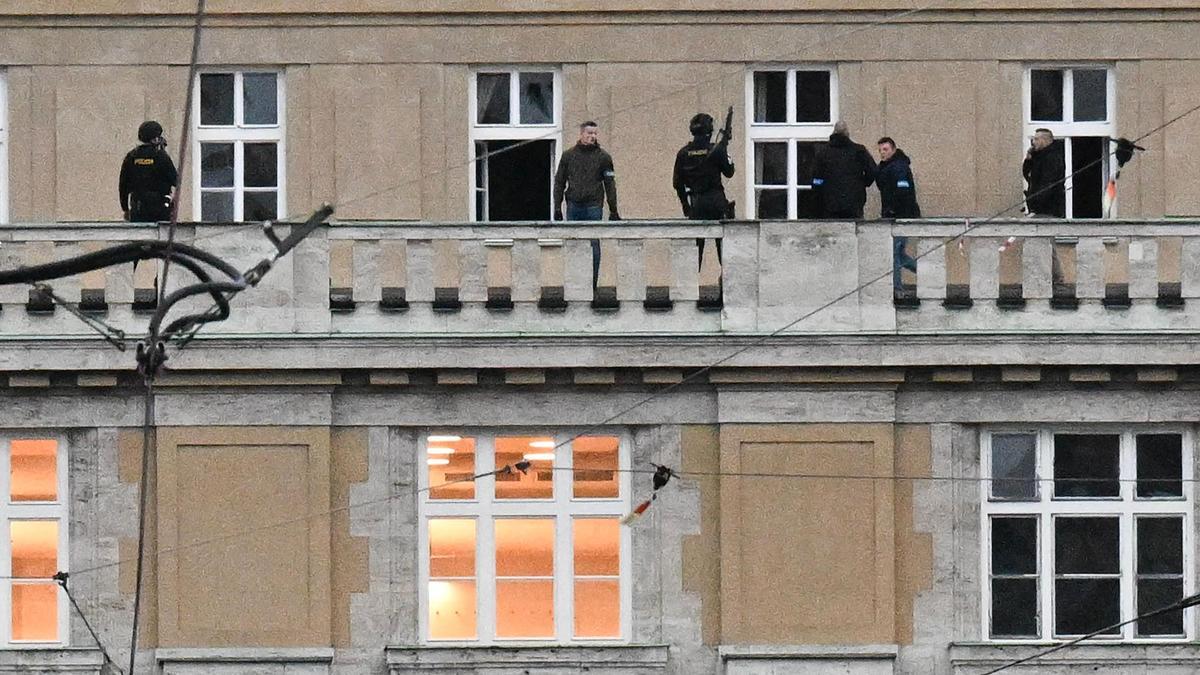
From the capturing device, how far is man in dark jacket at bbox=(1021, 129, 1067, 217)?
34031mm

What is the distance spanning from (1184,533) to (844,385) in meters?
3.22

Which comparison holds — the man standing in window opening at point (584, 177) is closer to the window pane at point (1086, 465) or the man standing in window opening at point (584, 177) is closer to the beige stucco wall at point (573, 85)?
the beige stucco wall at point (573, 85)

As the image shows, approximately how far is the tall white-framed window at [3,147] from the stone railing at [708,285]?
3.27 metres

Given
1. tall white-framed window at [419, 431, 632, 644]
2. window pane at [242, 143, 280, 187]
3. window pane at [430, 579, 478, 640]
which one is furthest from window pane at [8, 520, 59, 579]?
window pane at [242, 143, 280, 187]

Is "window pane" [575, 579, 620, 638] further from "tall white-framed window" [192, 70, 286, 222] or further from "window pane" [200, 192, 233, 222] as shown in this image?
"window pane" [200, 192, 233, 222]

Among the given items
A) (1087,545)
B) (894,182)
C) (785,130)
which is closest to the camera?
(1087,545)

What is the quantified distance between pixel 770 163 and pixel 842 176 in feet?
9.81

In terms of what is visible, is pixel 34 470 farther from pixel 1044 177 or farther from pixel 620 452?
pixel 1044 177

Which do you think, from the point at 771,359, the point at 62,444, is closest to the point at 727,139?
the point at 771,359

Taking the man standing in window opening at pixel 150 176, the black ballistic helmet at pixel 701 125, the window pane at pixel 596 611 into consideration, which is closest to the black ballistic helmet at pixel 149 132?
the man standing in window opening at pixel 150 176

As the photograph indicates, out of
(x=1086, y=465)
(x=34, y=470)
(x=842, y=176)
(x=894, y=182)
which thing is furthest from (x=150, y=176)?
(x=1086, y=465)

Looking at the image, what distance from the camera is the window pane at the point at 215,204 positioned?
119ft

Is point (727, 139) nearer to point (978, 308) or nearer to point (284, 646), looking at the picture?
point (978, 308)

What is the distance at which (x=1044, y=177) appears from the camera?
1340 inches
